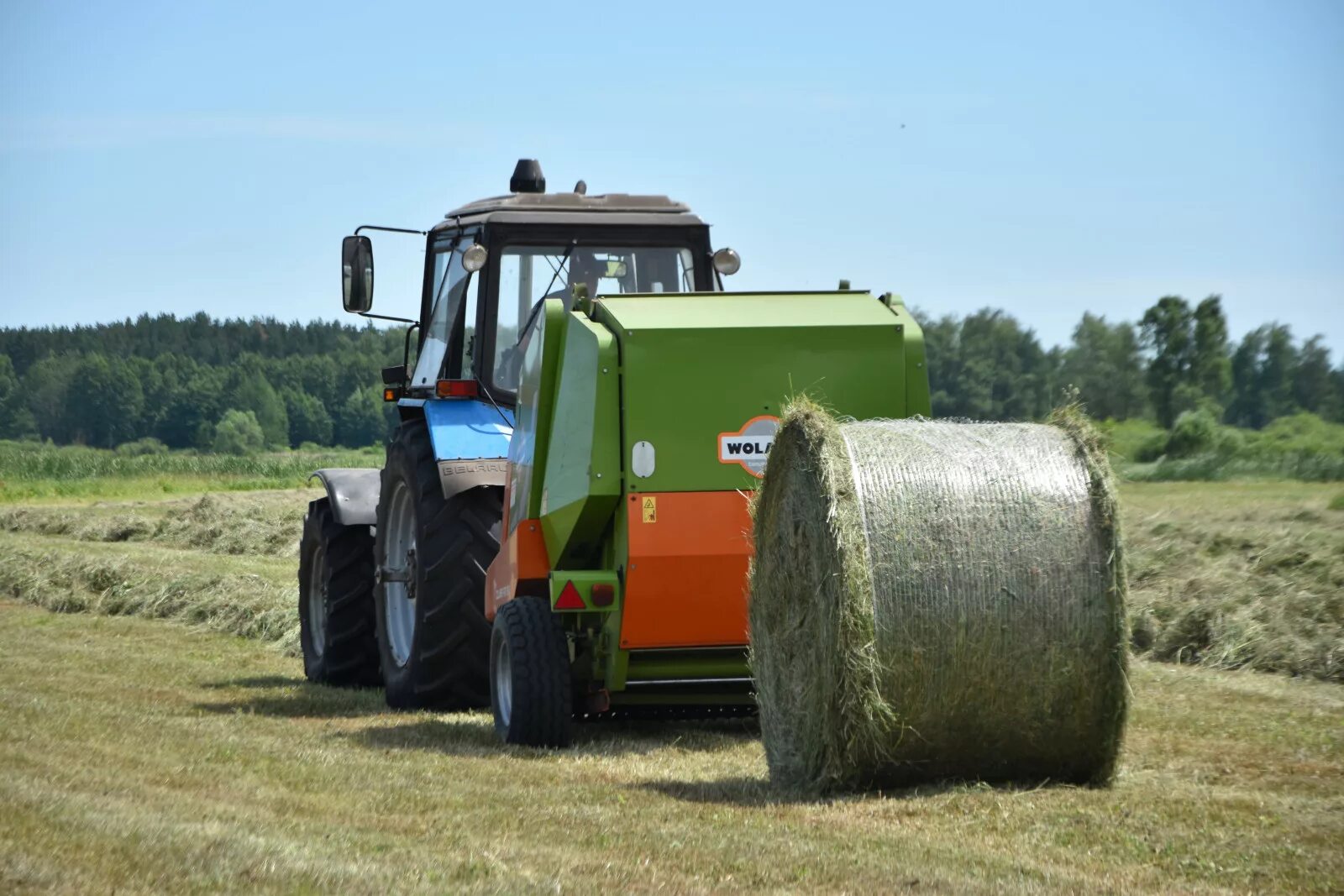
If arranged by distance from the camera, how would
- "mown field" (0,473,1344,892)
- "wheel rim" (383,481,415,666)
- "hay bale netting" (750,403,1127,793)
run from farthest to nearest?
"wheel rim" (383,481,415,666) < "hay bale netting" (750,403,1127,793) < "mown field" (0,473,1344,892)

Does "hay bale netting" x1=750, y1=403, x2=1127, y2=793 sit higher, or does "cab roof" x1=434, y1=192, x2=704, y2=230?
"cab roof" x1=434, y1=192, x2=704, y2=230

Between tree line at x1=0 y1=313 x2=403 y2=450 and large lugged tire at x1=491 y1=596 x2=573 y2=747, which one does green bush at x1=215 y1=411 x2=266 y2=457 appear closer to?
tree line at x1=0 y1=313 x2=403 y2=450

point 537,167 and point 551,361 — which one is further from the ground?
point 537,167

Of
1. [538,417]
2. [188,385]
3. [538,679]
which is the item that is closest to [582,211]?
[538,417]

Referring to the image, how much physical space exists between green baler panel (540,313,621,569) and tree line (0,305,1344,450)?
107 feet

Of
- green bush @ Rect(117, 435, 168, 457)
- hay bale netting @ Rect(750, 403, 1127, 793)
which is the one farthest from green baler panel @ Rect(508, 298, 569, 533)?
green bush @ Rect(117, 435, 168, 457)

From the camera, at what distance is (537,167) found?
10.5m

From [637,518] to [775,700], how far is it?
119cm

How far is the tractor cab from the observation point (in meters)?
9.45

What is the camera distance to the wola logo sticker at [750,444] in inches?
294

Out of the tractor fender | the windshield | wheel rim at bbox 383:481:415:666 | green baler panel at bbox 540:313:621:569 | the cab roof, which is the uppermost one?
the cab roof

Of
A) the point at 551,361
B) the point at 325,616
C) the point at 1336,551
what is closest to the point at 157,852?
the point at 551,361

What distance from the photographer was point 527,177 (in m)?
10.5

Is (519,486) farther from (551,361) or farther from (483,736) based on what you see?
(483,736)
